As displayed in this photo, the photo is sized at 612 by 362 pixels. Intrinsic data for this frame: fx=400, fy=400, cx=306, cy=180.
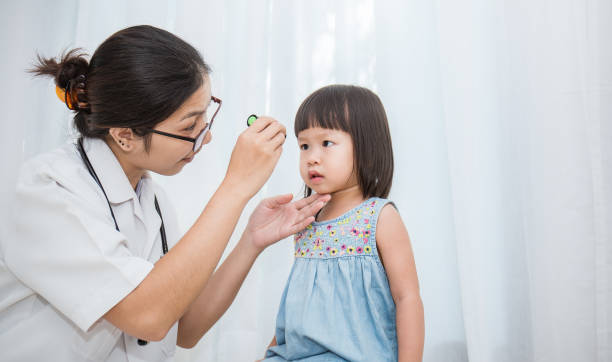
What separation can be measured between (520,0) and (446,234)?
716mm

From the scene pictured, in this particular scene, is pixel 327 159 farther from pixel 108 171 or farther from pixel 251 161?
pixel 108 171

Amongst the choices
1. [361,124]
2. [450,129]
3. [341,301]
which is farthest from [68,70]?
[450,129]

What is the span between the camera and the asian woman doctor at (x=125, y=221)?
792 mm

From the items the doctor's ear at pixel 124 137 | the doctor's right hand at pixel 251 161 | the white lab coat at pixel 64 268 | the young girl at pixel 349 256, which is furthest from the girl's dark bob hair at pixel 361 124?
the white lab coat at pixel 64 268

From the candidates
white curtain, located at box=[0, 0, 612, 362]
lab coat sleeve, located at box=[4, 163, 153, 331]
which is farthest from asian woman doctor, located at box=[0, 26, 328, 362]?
white curtain, located at box=[0, 0, 612, 362]

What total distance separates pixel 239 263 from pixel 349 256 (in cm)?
33

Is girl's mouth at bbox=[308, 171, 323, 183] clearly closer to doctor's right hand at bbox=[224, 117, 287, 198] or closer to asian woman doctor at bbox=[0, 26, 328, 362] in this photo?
asian woman doctor at bbox=[0, 26, 328, 362]

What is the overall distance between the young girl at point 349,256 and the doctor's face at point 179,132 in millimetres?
275

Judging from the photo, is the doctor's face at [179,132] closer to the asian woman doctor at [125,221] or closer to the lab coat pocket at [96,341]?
the asian woman doctor at [125,221]

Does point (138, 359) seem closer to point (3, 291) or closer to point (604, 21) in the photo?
point (3, 291)

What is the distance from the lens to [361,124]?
3.64 feet

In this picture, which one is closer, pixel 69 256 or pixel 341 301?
pixel 69 256

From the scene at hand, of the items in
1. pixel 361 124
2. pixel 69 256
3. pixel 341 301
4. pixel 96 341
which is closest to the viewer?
pixel 69 256

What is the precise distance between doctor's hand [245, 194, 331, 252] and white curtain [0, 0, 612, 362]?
0.38 metres
